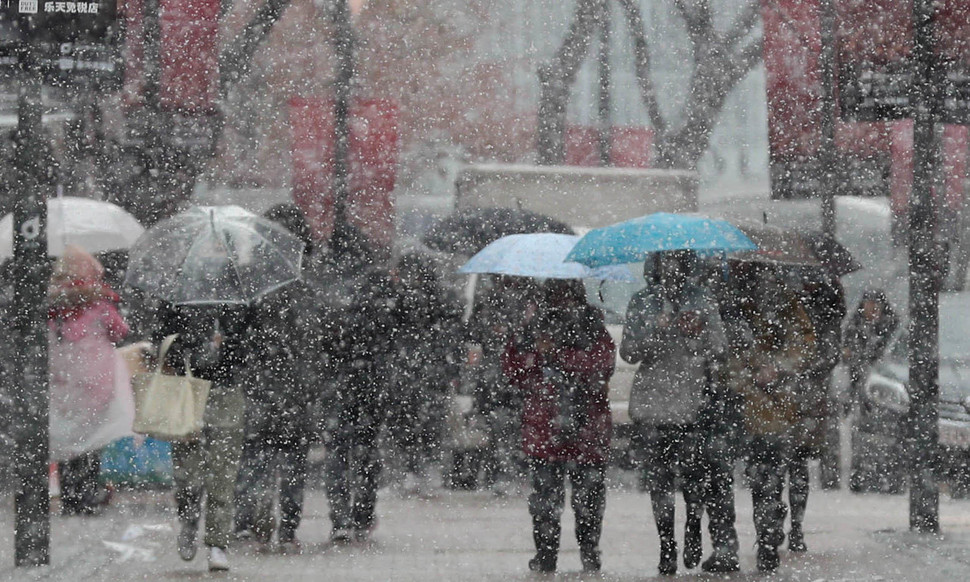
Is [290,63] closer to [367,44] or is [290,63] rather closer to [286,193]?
[367,44]

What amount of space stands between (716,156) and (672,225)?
2370 cm

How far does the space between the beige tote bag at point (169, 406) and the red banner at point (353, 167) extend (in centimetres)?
732

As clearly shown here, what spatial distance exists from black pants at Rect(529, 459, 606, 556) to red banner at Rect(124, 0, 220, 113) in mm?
7055

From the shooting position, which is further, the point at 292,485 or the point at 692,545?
the point at 292,485

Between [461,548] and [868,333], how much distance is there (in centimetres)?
500

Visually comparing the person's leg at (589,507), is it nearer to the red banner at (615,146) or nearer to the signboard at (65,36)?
the signboard at (65,36)

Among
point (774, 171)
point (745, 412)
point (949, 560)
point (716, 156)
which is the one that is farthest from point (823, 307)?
point (716, 156)

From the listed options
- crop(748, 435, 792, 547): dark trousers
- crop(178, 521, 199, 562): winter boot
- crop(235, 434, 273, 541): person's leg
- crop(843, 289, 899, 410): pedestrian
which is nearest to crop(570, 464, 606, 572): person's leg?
crop(748, 435, 792, 547): dark trousers

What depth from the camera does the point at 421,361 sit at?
394 inches

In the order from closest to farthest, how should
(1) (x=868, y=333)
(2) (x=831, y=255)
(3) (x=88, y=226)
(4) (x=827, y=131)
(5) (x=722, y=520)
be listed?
(5) (x=722, y=520) → (2) (x=831, y=255) → (3) (x=88, y=226) → (1) (x=868, y=333) → (4) (x=827, y=131)

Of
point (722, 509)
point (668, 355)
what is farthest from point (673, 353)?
point (722, 509)

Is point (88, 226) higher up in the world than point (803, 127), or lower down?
lower down

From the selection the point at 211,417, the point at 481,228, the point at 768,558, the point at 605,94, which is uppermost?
the point at 605,94

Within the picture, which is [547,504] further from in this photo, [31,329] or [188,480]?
[31,329]
